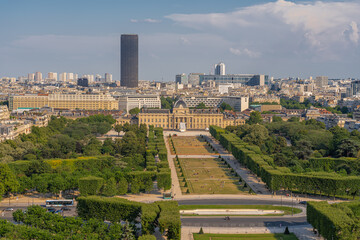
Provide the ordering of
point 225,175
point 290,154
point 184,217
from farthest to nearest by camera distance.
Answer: point 290,154
point 225,175
point 184,217

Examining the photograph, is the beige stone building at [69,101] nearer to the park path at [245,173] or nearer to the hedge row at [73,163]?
the park path at [245,173]

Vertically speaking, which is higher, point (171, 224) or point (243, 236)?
point (171, 224)

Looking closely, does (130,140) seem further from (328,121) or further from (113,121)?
(328,121)

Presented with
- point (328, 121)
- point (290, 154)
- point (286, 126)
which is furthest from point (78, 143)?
point (328, 121)

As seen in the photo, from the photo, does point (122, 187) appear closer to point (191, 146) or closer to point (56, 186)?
point (56, 186)

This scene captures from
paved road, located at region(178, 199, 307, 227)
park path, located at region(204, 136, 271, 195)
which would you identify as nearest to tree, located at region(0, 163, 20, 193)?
paved road, located at region(178, 199, 307, 227)

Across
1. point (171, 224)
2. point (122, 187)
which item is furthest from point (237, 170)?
point (171, 224)

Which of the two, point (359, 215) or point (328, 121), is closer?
point (359, 215)
